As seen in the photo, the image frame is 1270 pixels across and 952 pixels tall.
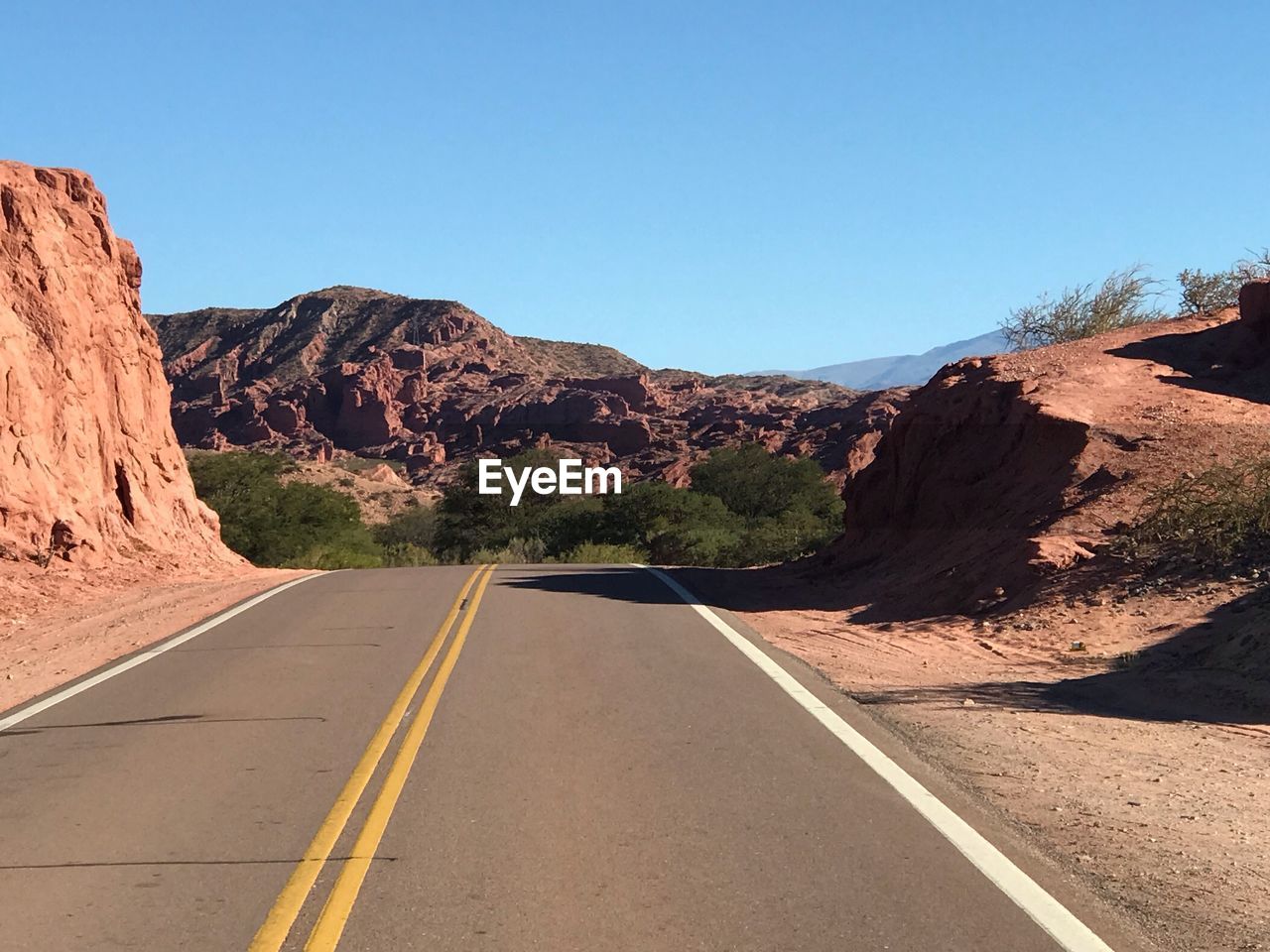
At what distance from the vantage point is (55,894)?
6094mm

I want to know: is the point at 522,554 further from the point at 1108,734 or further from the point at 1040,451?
the point at 1108,734

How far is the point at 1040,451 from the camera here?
65.4 ft

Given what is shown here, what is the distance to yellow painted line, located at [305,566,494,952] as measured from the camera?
18.0ft

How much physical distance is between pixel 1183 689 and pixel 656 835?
6392 millimetres

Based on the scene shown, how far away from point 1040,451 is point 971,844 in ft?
46.4

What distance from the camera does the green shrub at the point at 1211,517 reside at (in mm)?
14953

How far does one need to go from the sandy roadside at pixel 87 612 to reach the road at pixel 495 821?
1721 mm

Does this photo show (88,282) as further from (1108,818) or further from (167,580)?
(1108,818)

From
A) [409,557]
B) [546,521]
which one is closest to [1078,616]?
[409,557]

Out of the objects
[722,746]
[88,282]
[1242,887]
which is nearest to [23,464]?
[88,282]

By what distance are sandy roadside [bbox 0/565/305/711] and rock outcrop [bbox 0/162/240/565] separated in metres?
0.87

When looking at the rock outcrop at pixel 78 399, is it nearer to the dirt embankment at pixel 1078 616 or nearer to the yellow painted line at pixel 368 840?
the dirt embankment at pixel 1078 616

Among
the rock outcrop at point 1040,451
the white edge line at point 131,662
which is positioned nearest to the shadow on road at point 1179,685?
the rock outcrop at point 1040,451

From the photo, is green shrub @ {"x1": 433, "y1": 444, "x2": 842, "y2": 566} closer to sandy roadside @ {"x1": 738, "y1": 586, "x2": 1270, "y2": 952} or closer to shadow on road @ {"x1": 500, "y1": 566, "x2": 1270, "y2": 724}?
sandy roadside @ {"x1": 738, "y1": 586, "x2": 1270, "y2": 952}
